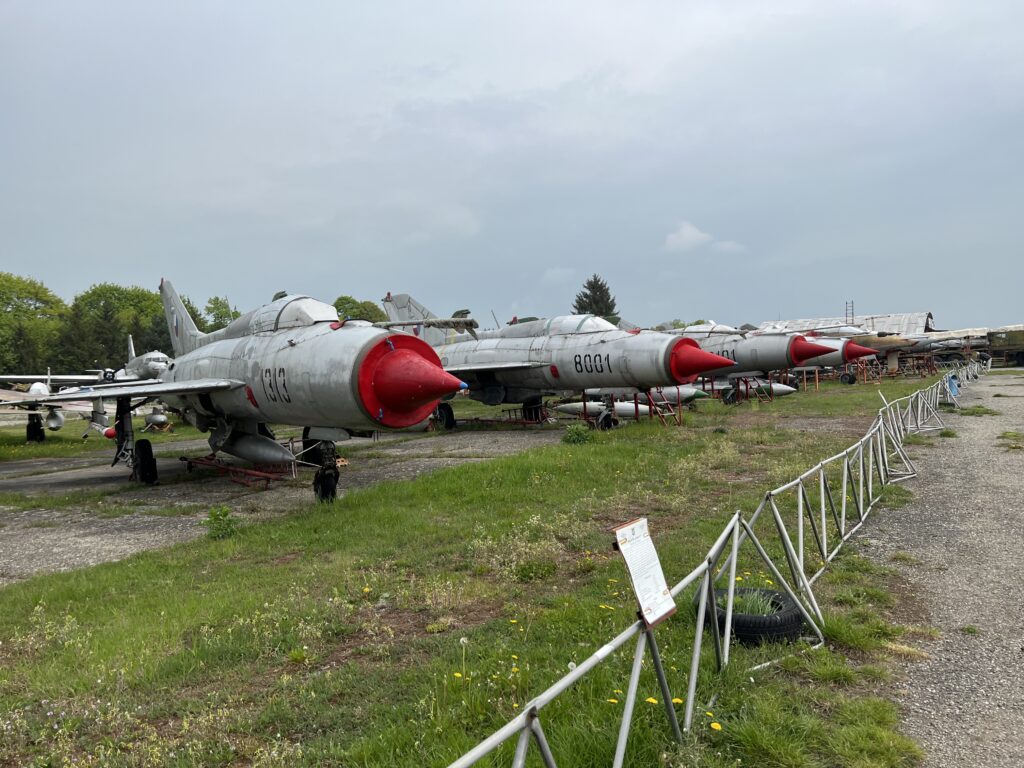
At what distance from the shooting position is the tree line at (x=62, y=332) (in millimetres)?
54219

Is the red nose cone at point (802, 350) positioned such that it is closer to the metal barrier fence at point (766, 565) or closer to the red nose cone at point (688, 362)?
the red nose cone at point (688, 362)

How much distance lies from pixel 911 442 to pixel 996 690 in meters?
11.5

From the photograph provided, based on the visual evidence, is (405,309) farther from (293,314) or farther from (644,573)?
(644,573)

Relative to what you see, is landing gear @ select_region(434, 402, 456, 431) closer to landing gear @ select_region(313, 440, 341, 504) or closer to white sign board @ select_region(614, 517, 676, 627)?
landing gear @ select_region(313, 440, 341, 504)

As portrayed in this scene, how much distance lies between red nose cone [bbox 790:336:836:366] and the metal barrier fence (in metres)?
11.7

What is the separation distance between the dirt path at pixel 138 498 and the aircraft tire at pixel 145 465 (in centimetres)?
32

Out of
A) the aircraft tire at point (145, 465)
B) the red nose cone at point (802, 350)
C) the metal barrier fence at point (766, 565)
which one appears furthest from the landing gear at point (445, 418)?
the metal barrier fence at point (766, 565)

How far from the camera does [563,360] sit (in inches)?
719

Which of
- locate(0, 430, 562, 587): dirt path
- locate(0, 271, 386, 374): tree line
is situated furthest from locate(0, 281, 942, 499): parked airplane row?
locate(0, 271, 386, 374): tree line

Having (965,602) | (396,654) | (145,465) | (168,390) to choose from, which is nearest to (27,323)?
(145,465)

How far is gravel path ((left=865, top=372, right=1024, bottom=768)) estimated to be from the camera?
3.36 metres

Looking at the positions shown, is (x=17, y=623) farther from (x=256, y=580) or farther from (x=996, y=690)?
(x=996, y=690)

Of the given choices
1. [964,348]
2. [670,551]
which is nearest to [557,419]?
[670,551]

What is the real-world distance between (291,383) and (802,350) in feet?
65.4
